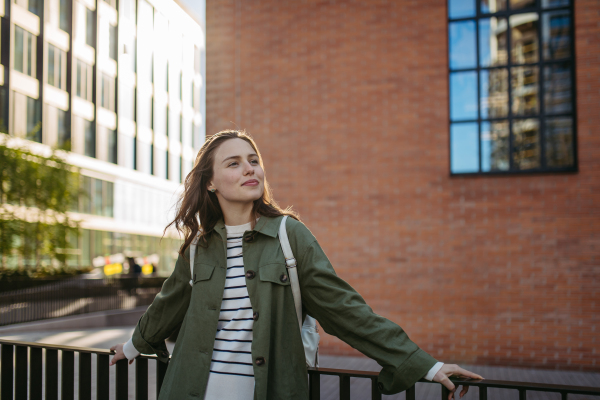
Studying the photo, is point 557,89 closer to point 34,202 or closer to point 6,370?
point 6,370

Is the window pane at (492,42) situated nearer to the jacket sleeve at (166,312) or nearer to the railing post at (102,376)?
the jacket sleeve at (166,312)

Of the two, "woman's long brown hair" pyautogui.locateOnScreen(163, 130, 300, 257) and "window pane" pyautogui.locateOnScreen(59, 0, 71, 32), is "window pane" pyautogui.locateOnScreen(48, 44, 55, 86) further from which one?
"woman's long brown hair" pyautogui.locateOnScreen(163, 130, 300, 257)

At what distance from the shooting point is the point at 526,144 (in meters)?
8.16

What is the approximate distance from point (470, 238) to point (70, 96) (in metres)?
29.6

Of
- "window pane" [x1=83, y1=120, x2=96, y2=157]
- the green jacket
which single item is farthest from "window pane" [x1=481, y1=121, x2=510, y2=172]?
"window pane" [x1=83, y1=120, x2=96, y2=157]

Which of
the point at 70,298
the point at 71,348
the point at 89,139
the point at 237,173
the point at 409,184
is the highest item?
the point at 89,139

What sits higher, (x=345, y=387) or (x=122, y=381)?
(x=345, y=387)

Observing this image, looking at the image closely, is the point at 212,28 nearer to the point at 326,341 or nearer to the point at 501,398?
the point at 326,341

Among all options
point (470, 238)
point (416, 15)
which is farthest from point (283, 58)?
point (470, 238)

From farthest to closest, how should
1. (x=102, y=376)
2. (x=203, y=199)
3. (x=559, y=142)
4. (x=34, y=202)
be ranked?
(x=34, y=202), (x=559, y=142), (x=102, y=376), (x=203, y=199)

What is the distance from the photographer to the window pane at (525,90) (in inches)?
324

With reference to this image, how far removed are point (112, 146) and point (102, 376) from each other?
115 feet

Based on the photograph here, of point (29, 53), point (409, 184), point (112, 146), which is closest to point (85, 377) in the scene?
point (409, 184)

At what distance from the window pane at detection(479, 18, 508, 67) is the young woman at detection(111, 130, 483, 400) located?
281 inches
